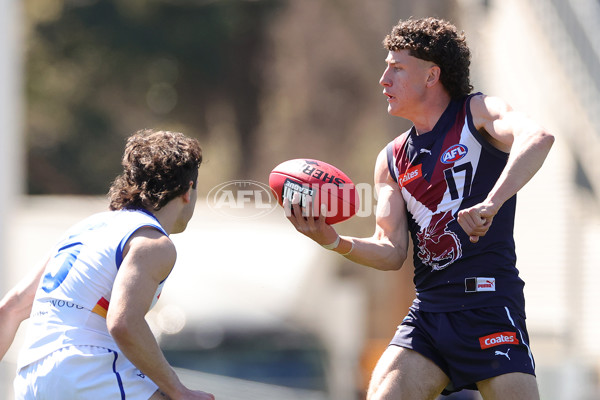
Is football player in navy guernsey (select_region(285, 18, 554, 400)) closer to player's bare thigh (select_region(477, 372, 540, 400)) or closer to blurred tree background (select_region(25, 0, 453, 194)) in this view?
player's bare thigh (select_region(477, 372, 540, 400))

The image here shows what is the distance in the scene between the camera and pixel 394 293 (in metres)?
10.8

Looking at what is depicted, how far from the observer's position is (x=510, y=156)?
13.4ft

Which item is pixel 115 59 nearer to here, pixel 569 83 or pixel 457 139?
pixel 569 83

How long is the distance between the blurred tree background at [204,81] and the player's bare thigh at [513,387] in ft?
72.2

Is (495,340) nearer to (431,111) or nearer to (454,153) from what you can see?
(454,153)

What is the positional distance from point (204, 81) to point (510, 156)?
80.1 ft

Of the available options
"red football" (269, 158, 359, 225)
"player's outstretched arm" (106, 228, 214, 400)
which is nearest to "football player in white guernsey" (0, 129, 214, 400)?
"player's outstretched arm" (106, 228, 214, 400)

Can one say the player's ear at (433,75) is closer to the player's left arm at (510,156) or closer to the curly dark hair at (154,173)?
the player's left arm at (510,156)

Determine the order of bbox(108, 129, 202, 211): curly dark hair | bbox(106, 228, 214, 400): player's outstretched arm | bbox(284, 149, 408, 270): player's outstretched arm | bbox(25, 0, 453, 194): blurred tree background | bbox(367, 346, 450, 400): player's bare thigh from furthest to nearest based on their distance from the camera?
bbox(25, 0, 453, 194): blurred tree background, bbox(284, 149, 408, 270): player's outstretched arm, bbox(367, 346, 450, 400): player's bare thigh, bbox(108, 129, 202, 211): curly dark hair, bbox(106, 228, 214, 400): player's outstretched arm

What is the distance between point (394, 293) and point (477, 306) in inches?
253

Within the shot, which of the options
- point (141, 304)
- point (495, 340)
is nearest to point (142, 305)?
point (141, 304)

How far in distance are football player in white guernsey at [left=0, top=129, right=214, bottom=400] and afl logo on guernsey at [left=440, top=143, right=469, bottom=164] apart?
1263 mm

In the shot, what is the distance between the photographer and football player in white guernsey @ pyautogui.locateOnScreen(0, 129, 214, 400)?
146 inches

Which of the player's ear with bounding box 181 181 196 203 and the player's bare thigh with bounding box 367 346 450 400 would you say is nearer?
the player's ear with bounding box 181 181 196 203
